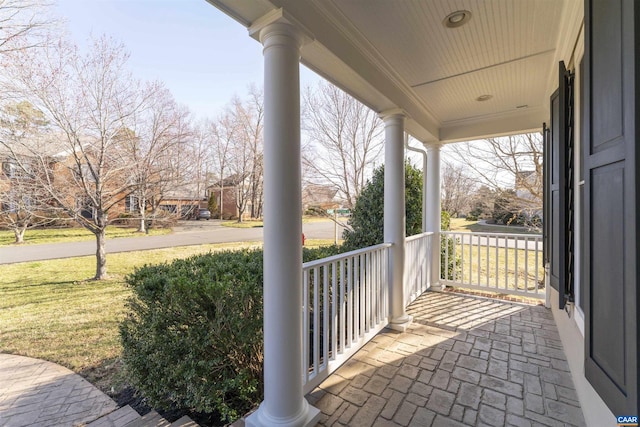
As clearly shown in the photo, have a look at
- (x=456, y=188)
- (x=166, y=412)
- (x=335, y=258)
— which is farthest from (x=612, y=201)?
(x=456, y=188)

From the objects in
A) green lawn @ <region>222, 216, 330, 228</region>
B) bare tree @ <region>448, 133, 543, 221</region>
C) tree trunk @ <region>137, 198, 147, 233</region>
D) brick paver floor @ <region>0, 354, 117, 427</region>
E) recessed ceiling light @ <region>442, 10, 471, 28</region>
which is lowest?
brick paver floor @ <region>0, 354, 117, 427</region>

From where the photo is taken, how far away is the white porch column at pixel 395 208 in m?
3.12

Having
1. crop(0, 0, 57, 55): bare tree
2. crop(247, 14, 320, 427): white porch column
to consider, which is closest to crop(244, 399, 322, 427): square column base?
crop(247, 14, 320, 427): white porch column

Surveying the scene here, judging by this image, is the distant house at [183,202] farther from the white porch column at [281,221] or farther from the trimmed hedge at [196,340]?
the white porch column at [281,221]

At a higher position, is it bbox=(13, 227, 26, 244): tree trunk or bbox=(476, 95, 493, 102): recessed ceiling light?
bbox=(476, 95, 493, 102): recessed ceiling light

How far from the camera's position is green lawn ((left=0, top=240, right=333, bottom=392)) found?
10.1ft

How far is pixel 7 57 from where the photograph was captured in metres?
3.62

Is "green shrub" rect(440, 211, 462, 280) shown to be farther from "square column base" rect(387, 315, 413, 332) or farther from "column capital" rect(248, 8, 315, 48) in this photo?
"column capital" rect(248, 8, 315, 48)

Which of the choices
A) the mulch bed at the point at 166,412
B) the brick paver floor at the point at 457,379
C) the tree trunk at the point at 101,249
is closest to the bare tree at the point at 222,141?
the tree trunk at the point at 101,249

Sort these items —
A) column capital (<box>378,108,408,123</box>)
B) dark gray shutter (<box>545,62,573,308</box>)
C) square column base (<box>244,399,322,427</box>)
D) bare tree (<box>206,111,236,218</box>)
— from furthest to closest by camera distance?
bare tree (<box>206,111,236,218</box>)
column capital (<box>378,108,408,123</box>)
dark gray shutter (<box>545,62,573,308</box>)
square column base (<box>244,399,322,427</box>)

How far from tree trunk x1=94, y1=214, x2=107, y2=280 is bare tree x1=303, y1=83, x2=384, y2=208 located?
4.42 m

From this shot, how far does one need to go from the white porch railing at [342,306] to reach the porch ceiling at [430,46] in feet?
5.22

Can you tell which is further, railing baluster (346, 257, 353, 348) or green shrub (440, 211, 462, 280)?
green shrub (440, 211, 462, 280)

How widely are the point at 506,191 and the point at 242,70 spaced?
6.20 m
